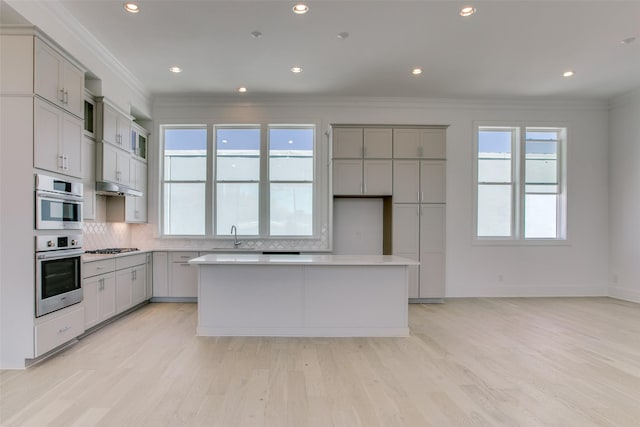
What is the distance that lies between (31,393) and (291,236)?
3840mm

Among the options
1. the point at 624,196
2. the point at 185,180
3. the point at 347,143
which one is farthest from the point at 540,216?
the point at 185,180

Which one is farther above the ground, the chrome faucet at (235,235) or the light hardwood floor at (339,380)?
the chrome faucet at (235,235)

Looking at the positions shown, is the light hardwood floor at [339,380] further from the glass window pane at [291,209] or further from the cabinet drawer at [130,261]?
the glass window pane at [291,209]

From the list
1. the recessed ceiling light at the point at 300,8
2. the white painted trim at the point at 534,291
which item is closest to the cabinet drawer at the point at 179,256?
the recessed ceiling light at the point at 300,8

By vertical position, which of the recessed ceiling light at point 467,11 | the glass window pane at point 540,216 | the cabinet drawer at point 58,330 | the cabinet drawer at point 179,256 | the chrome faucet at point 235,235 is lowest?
the cabinet drawer at point 58,330

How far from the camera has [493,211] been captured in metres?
5.91

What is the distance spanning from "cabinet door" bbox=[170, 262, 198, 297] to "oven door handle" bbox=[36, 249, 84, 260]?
1984 millimetres

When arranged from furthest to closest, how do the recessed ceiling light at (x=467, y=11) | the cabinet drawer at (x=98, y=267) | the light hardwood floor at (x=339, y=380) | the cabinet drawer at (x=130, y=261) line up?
the cabinet drawer at (x=130, y=261), the cabinet drawer at (x=98, y=267), the recessed ceiling light at (x=467, y=11), the light hardwood floor at (x=339, y=380)

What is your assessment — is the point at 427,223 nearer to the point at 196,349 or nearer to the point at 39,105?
the point at 196,349

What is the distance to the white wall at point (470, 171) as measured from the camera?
5.72 meters

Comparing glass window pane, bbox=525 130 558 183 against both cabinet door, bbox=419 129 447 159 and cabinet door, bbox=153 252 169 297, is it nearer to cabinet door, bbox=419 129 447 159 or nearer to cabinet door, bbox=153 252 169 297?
cabinet door, bbox=419 129 447 159

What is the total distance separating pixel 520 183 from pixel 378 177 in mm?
2694

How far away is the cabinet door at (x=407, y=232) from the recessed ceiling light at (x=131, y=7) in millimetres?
4082

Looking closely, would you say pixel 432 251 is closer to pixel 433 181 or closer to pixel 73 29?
pixel 433 181
